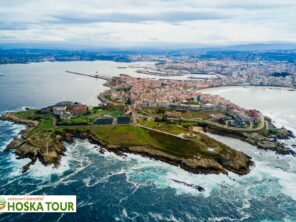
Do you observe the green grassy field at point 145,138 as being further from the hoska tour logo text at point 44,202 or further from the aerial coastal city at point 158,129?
the hoska tour logo text at point 44,202

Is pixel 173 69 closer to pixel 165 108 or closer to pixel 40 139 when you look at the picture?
pixel 165 108

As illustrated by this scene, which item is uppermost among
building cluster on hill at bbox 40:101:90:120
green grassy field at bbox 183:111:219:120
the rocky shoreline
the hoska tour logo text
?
the hoska tour logo text

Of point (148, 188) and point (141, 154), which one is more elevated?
point (148, 188)

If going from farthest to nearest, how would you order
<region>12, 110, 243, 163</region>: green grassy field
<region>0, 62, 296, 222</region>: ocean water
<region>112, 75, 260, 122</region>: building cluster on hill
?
<region>112, 75, 260, 122</region>: building cluster on hill, <region>12, 110, 243, 163</region>: green grassy field, <region>0, 62, 296, 222</region>: ocean water

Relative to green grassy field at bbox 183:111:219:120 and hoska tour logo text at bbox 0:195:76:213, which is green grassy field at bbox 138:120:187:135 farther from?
hoska tour logo text at bbox 0:195:76:213

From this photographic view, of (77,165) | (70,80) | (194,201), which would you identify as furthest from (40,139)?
(70,80)

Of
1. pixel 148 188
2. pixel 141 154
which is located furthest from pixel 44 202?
pixel 141 154

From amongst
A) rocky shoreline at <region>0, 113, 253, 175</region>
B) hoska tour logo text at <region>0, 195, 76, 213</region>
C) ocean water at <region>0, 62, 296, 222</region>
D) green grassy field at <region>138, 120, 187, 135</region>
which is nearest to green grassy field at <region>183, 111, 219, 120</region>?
green grassy field at <region>138, 120, 187, 135</region>

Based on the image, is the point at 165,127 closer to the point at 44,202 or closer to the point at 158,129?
the point at 158,129

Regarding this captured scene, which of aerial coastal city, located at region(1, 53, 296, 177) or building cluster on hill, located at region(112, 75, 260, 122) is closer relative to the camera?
aerial coastal city, located at region(1, 53, 296, 177)

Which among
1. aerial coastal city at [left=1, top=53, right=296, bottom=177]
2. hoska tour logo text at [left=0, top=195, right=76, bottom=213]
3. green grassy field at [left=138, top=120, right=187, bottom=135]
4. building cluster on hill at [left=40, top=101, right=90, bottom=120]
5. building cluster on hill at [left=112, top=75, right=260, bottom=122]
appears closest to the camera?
hoska tour logo text at [left=0, top=195, right=76, bottom=213]

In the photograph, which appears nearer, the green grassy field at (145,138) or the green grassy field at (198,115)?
the green grassy field at (145,138)

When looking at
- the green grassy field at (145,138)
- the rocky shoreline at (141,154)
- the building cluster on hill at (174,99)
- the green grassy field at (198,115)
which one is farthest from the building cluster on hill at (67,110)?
the green grassy field at (198,115)

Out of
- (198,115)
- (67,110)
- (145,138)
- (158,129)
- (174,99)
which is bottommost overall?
(198,115)
